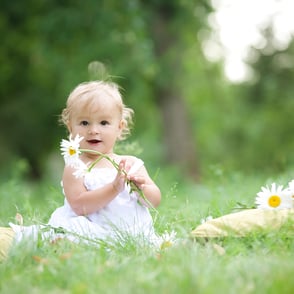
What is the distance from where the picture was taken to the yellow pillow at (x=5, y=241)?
11.1ft

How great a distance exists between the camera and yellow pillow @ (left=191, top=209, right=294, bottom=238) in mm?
3467

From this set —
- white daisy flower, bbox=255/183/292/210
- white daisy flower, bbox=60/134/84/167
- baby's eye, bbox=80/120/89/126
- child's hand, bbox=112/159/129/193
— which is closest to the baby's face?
baby's eye, bbox=80/120/89/126

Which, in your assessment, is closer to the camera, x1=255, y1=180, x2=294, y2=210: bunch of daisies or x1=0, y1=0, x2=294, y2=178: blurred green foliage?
x1=255, y1=180, x2=294, y2=210: bunch of daisies

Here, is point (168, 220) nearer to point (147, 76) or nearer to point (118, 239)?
point (118, 239)

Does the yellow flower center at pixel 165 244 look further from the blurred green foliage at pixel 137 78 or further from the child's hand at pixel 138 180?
the blurred green foliage at pixel 137 78

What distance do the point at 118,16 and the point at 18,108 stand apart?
25.8ft

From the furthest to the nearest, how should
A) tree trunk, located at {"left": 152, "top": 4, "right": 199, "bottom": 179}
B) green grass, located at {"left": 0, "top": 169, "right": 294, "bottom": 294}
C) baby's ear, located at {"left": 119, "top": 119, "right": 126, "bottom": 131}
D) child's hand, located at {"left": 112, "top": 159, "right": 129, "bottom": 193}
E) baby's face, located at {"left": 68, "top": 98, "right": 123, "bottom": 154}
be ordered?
tree trunk, located at {"left": 152, "top": 4, "right": 199, "bottom": 179}, baby's ear, located at {"left": 119, "top": 119, "right": 126, "bottom": 131}, baby's face, located at {"left": 68, "top": 98, "right": 123, "bottom": 154}, child's hand, located at {"left": 112, "top": 159, "right": 129, "bottom": 193}, green grass, located at {"left": 0, "top": 169, "right": 294, "bottom": 294}

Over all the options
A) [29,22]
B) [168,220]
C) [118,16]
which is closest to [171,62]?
[118,16]

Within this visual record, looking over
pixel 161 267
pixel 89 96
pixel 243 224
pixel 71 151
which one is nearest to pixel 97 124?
pixel 89 96

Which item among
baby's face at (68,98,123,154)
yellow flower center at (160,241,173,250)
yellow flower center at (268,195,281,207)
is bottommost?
yellow flower center at (160,241,173,250)

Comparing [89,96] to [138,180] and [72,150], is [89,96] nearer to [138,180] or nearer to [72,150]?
[72,150]

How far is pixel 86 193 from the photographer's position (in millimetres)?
3867

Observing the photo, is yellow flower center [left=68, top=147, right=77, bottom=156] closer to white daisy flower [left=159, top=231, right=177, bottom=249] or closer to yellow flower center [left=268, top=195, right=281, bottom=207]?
white daisy flower [left=159, top=231, right=177, bottom=249]

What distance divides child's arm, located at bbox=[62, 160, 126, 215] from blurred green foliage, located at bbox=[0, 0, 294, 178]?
124 cm
